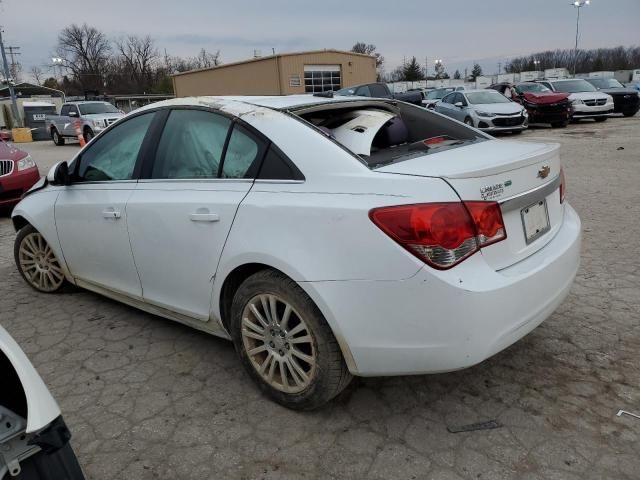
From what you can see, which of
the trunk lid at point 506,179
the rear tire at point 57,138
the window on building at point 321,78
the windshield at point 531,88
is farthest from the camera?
the window on building at point 321,78

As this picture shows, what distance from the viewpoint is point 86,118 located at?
2012 centimetres

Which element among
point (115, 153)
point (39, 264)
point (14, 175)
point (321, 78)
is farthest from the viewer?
point (321, 78)

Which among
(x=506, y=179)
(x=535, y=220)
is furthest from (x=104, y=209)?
(x=535, y=220)

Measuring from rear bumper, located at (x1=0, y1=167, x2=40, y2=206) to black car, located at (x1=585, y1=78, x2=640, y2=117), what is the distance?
20.2 meters

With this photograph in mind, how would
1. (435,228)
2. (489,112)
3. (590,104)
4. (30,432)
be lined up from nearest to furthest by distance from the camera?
(30,432), (435,228), (489,112), (590,104)

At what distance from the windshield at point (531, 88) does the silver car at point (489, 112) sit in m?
2.95

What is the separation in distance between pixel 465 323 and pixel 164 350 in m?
2.06

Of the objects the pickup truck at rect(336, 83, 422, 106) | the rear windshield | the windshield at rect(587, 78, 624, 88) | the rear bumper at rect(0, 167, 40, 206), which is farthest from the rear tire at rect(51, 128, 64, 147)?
the rear windshield

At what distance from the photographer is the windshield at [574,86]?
19062 mm

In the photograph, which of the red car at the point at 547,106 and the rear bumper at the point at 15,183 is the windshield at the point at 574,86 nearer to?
the red car at the point at 547,106

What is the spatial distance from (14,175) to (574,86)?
18782mm

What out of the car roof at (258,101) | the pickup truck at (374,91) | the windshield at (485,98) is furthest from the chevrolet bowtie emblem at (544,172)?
the pickup truck at (374,91)

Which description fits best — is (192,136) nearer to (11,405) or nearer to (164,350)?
(164,350)

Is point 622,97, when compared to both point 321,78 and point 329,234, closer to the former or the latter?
point 321,78
